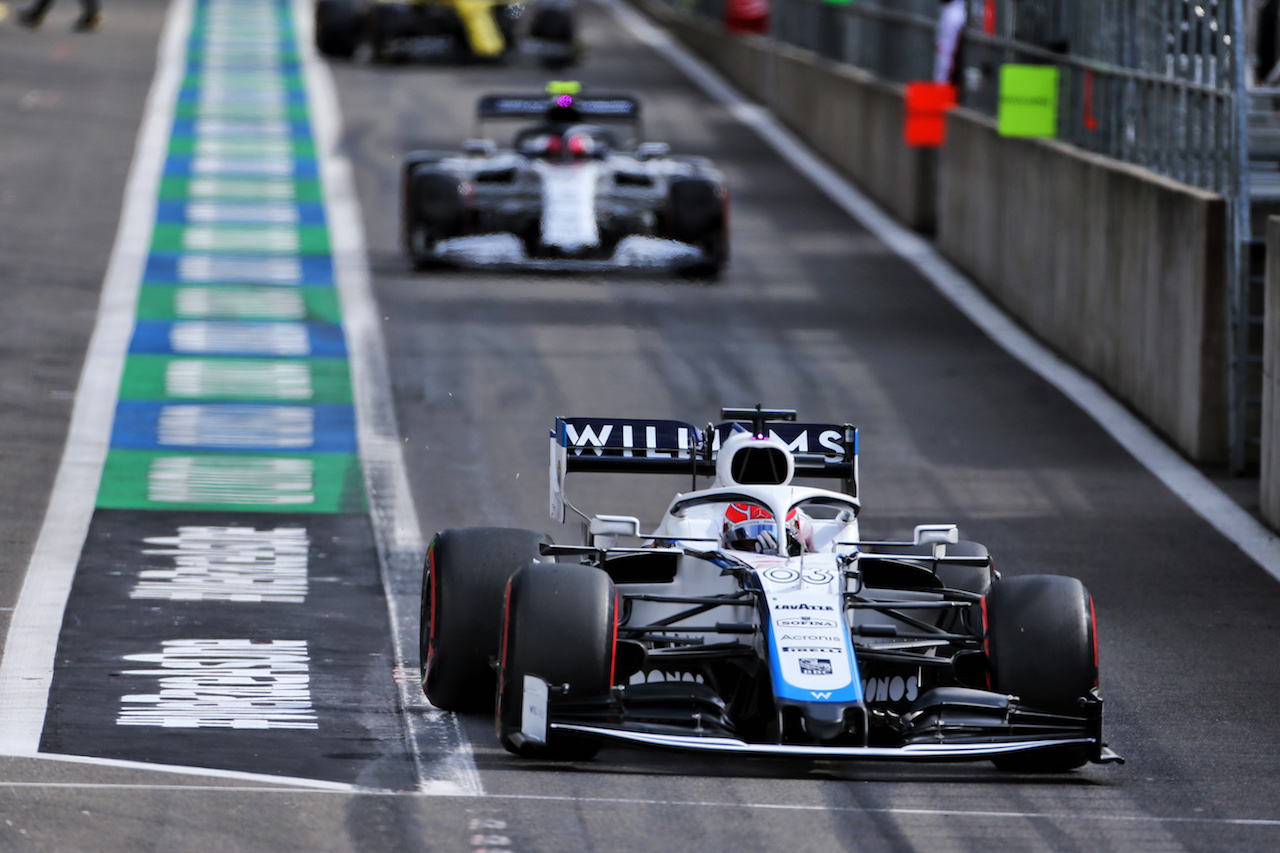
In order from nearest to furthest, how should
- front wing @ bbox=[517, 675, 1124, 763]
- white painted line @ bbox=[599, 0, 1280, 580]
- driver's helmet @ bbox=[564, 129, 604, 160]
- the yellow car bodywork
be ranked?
front wing @ bbox=[517, 675, 1124, 763]
white painted line @ bbox=[599, 0, 1280, 580]
driver's helmet @ bbox=[564, 129, 604, 160]
the yellow car bodywork

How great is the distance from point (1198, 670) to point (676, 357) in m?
8.52

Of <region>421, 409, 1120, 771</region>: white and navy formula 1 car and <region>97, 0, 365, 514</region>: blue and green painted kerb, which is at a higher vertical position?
<region>421, 409, 1120, 771</region>: white and navy formula 1 car

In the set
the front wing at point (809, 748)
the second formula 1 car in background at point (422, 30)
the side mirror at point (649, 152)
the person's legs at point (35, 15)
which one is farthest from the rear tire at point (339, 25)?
the front wing at point (809, 748)

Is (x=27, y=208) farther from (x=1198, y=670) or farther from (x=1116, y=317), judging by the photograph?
(x=1198, y=670)

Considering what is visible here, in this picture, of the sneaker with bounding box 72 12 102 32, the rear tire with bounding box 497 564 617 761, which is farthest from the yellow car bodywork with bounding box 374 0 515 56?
the rear tire with bounding box 497 564 617 761

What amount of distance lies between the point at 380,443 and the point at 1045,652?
789 cm

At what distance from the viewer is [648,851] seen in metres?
7.47

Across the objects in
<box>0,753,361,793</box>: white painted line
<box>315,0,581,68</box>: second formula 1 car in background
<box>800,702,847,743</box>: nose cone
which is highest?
<box>315,0,581,68</box>: second formula 1 car in background

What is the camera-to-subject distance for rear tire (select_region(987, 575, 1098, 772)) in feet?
27.8

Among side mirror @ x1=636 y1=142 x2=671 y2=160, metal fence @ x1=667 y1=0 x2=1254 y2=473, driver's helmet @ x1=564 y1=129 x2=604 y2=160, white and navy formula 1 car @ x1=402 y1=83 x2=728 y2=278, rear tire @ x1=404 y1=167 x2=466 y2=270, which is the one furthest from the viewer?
side mirror @ x1=636 y1=142 x2=671 y2=160

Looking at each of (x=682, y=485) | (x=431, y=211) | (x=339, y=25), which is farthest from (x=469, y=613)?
(x=339, y=25)

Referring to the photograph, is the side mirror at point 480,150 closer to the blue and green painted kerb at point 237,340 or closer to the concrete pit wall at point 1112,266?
the blue and green painted kerb at point 237,340

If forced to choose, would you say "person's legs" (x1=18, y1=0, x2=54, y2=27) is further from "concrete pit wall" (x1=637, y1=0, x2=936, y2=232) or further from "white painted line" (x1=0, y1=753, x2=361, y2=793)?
"white painted line" (x1=0, y1=753, x2=361, y2=793)

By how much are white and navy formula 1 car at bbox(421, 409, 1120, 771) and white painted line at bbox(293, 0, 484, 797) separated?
27 centimetres
